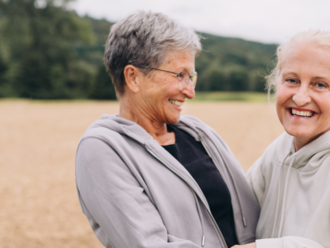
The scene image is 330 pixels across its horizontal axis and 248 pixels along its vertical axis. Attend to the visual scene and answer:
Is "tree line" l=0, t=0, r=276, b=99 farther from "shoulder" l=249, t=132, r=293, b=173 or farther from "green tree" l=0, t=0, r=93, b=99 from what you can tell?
"shoulder" l=249, t=132, r=293, b=173

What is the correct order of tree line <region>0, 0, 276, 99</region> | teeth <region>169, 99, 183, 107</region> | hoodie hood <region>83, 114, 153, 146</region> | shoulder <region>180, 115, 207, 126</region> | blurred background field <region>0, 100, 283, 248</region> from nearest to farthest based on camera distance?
hoodie hood <region>83, 114, 153, 146</region> < teeth <region>169, 99, 183, 107</region> < shoulder <region>180, 115, 207, 126</region> < blurred background field <region>0, 100, 283, 248</region> < tree line <region>0, 0, 276, 99</region>

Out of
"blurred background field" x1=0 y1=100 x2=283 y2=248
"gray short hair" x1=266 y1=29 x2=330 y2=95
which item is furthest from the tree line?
"gray short hair" x1=266 y1=29 x2=330 y2=95

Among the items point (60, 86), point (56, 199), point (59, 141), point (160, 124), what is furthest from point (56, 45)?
point (160, 124)

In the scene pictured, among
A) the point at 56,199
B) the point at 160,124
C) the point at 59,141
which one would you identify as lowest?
the point at 59,141

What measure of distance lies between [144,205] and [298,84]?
1.07 metres

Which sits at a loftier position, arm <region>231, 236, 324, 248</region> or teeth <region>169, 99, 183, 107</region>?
teeth <region>169, 99, 183, 107</region>

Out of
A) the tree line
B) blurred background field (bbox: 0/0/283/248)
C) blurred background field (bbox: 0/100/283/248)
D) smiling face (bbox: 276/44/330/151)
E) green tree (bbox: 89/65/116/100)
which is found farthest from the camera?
green tree (bbox: 89/65/116/100)

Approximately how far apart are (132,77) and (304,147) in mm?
1113

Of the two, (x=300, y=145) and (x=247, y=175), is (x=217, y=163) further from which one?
(x=300, y=145)

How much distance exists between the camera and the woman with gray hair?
62.9 inches

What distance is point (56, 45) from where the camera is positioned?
39.9 meters

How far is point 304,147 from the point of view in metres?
1.83

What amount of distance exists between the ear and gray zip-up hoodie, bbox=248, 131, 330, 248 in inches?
40.2

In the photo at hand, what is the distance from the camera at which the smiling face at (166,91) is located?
1.97m
